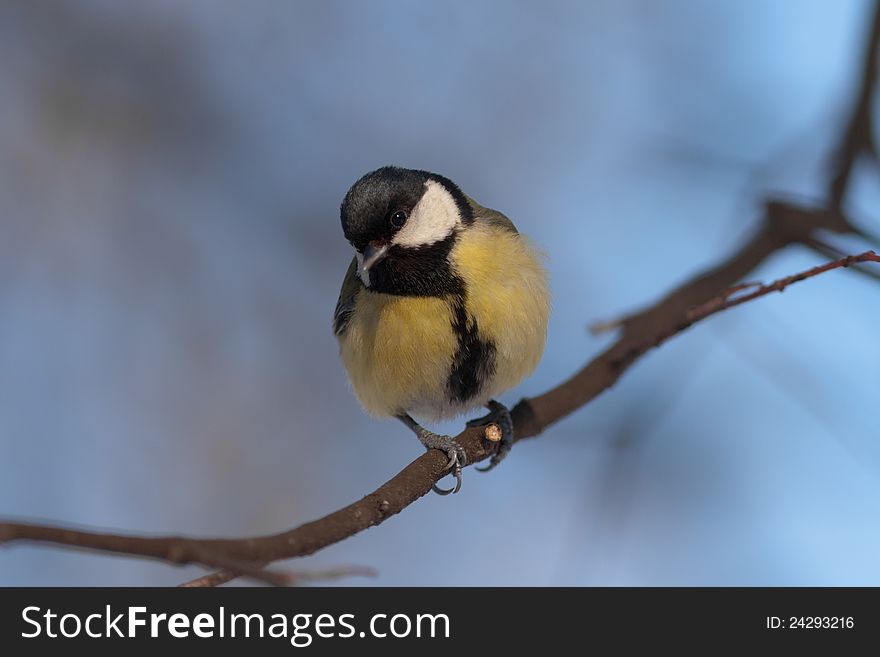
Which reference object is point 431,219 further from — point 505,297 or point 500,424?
point 500,424

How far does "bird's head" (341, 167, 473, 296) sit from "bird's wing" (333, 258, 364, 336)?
8.5 inches

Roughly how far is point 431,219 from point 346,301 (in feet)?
1.46

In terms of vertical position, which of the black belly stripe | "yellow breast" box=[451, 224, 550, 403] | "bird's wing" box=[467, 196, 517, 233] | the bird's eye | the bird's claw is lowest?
the bird's claw

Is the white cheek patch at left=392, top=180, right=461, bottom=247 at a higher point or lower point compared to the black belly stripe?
higher

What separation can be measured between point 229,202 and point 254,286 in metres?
0.45

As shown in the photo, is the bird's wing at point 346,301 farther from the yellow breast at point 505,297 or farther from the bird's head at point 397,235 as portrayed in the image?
the yellow breast at point 505,297

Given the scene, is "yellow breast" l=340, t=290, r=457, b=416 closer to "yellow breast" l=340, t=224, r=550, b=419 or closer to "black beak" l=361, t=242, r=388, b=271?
"yellow breast" l=340, t=224, r=550, b=419

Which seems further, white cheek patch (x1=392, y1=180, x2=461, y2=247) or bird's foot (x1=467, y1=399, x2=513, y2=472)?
white cheek patch (x1=392, y1=180, x2=461, y2=247)

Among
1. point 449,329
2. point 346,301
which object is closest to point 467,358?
point 449,329

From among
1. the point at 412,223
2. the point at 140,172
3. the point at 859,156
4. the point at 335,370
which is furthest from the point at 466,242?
the point at 140,172

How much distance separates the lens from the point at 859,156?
280 cm

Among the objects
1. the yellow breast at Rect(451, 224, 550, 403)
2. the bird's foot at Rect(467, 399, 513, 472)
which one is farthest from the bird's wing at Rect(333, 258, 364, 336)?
the bird's foot at Rect(467, 399, 513, 472)

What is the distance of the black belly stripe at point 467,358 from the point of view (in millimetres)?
2515

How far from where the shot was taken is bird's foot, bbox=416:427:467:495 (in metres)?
2.07
